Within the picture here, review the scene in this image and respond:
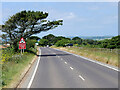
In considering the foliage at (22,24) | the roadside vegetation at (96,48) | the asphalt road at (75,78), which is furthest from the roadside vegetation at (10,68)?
the foliage at (22,24)

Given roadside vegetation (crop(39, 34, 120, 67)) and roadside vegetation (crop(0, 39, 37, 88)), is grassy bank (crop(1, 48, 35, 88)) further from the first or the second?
roadside vegetation (crop(39, 34, 120, 67))

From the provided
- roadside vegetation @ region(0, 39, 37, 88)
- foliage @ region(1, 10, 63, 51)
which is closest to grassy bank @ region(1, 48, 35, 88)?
roadside vegetation @ region(0, 39, 37, 88)

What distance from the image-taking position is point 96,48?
155ft

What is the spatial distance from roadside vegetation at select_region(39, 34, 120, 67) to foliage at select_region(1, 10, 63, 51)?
10928mm

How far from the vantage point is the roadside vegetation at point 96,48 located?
27438 mm

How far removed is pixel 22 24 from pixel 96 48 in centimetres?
1644

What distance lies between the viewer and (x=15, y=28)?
44.7m

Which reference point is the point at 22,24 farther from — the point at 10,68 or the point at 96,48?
the point at 10,68

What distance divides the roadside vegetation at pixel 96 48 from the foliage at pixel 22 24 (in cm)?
1093

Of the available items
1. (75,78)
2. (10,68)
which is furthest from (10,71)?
(75,78)

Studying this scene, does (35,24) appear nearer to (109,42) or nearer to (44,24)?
(44,24)

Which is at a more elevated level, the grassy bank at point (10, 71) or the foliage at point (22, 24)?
the foliage at point (22, 24)

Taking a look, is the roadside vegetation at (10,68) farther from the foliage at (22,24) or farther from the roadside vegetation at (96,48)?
the foliage at (22,24)

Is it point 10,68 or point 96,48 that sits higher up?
point 96,48
